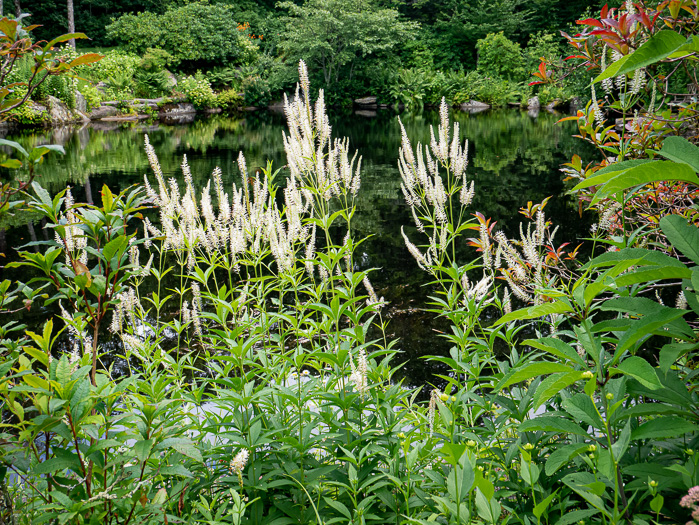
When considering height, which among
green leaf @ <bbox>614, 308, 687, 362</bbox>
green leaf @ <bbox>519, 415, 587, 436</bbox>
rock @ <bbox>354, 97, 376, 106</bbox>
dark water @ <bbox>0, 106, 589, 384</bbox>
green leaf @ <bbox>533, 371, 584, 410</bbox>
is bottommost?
dark water @ <bbox>0, 106, 589, 384</bbox>

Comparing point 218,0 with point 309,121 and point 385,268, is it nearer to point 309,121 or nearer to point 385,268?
point 385,268

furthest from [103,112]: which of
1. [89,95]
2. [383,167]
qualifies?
[383,167]

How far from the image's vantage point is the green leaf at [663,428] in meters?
A: 1.17

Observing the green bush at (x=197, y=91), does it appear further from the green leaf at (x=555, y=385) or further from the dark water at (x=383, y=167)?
the green leaf at (x=555, y=385)

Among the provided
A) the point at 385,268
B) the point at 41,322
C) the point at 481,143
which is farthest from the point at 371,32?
the point at 41,322

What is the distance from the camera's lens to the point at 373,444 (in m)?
1.88

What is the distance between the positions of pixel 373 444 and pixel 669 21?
6.40 ft

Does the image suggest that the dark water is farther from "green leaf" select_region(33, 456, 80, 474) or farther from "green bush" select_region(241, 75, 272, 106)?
"green bush" select_region(241, 75, 272, 106)

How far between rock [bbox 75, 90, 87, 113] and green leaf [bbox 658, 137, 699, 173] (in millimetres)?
25854

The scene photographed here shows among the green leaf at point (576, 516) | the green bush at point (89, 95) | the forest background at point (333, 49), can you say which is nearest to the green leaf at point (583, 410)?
the green leaf at point (576, 516)

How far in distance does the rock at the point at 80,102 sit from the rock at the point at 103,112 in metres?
0.48

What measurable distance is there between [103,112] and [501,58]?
75.8 ft

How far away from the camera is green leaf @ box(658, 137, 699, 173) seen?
1.04 meters

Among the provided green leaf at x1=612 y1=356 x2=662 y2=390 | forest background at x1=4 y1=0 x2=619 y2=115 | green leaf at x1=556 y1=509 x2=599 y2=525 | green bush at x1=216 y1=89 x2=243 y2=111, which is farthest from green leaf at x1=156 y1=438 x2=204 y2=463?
green bush at x1=216 y1=89 x2=243 y2=111
